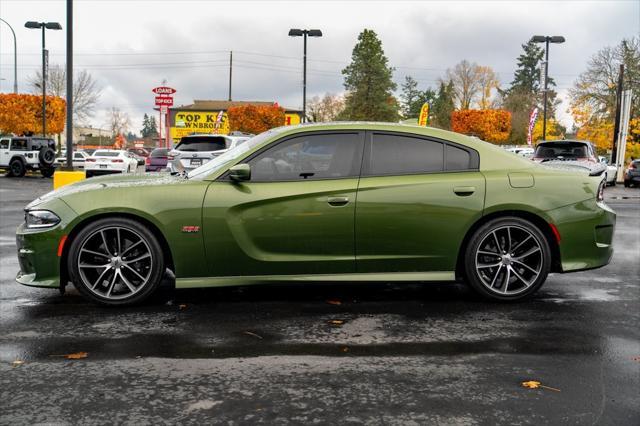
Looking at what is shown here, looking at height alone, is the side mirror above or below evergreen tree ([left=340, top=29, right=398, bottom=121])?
below

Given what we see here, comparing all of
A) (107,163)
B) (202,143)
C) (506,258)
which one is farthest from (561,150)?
(107,163)

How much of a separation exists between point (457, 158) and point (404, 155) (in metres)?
0.46

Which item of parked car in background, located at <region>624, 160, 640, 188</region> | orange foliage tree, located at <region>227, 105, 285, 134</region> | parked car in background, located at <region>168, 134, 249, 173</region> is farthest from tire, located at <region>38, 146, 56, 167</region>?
orange foliage tree, located at <region>227, 105, 285, 134</region>

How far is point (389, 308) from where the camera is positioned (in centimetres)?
530

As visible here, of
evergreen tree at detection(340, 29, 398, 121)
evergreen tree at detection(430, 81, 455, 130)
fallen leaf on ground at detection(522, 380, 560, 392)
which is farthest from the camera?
evergreen tree at detection(430, 81, 455, 130)

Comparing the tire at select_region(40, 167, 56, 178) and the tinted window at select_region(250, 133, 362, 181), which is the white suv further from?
the tinted window at select_region(250, 133, 362, 181)

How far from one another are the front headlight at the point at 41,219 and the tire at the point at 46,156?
90.8ft

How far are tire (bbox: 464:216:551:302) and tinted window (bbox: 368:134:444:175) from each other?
2.33 feet

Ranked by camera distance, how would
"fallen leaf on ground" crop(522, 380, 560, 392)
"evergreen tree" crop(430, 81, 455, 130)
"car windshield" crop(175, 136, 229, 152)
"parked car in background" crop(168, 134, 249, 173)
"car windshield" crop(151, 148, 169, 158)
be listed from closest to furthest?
→ "fallen leaf on ground" crop(522, 380, 560, 392) < "parked car in background" crop(168, 134, 249, 173) < "car windshield" crop(175, 136, 229, 152) < "car windshield" crop(151, 148, 169, 158) < "evergreen tree" crop(430, 81, 455, 130)

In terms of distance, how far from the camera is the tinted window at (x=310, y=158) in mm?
5352

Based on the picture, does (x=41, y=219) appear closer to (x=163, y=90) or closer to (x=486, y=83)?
(x=163, y=90)

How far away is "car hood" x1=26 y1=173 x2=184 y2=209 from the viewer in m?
5.33

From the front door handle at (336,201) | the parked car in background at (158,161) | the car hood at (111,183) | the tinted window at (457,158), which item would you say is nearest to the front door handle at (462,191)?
the tinted window at (457,158)

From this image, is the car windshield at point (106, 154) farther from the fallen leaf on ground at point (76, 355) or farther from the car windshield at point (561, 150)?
the fallen leaf on ground at point (76, 355)
